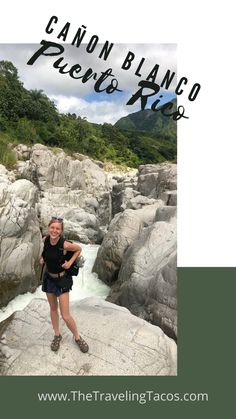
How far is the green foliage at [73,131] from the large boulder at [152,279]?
2.31 m

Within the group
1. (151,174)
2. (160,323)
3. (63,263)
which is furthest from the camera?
(151,174)

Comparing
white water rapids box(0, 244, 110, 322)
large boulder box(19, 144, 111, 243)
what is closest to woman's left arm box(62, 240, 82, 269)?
white water rapids box(0, 244, 110, 322)

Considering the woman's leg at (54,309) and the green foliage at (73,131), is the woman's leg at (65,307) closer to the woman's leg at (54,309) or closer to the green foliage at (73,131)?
the woman's leg at (54,309)

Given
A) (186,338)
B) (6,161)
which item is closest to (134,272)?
(186,338)

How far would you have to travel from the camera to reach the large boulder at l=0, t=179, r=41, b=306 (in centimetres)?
895

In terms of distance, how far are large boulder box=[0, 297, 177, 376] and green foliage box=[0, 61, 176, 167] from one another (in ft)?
16.5

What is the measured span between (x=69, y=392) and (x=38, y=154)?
12477 mm

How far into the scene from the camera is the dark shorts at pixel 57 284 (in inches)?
180

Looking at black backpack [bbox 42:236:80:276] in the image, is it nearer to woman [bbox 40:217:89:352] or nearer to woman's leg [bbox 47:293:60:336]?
woman [bbox 40:217:89:352]

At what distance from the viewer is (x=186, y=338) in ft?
18.8

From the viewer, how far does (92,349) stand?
5.15 metres

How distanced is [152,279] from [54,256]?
135 inches

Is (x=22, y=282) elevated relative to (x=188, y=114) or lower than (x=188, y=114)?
lower

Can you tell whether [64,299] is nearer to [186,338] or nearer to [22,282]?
[186,338]
